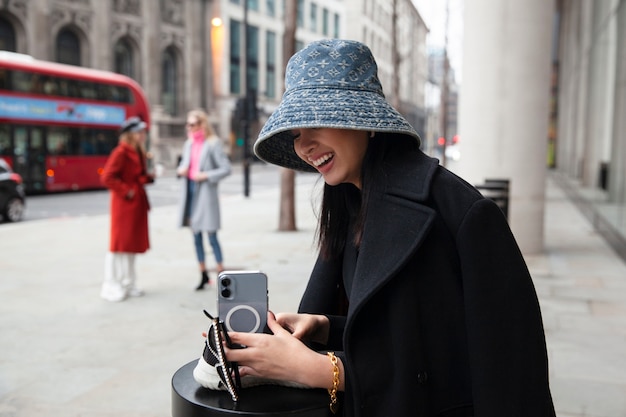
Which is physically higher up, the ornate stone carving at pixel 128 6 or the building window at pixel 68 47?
the ornate stone carving at pixel 128 6

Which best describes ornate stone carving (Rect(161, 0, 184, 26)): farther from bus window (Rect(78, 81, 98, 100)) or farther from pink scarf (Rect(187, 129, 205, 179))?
pink scarf (Rect(187, 129, 205, 179))

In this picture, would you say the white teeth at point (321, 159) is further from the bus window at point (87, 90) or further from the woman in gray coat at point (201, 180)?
the bus window at point (87, 90)

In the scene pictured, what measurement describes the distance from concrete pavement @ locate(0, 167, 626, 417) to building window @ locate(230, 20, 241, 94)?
38.1m

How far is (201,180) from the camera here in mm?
7477

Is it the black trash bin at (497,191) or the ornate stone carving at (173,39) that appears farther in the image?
the ornate stone carving at (173,39)

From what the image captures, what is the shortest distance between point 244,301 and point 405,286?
1.23ft

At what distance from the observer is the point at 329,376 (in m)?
1.49

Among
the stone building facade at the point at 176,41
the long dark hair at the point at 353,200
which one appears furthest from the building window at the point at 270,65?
the long dark hair at the point at 353,200

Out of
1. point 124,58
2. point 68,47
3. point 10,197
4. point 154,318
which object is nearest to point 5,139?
point 10,197

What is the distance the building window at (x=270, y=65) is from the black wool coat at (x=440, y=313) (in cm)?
5261

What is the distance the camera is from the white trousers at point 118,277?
688cm

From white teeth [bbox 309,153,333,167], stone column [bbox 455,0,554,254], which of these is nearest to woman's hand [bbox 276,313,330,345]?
white teeth [bbox 309,153,333,167]


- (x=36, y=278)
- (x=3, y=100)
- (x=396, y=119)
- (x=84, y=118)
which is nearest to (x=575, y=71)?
(x=84, y=118)

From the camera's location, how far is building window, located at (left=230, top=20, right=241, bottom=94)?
48.4m
